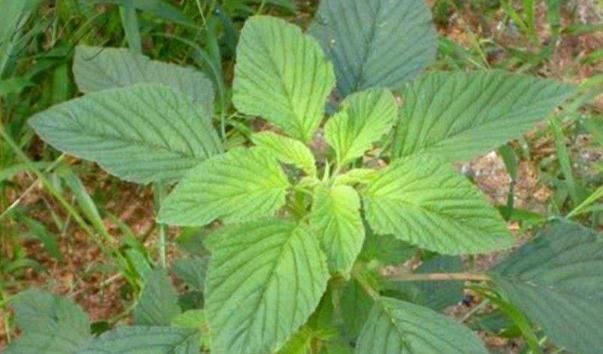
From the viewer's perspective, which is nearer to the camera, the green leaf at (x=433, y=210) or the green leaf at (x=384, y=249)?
the green leaf at (x=433, y=210)

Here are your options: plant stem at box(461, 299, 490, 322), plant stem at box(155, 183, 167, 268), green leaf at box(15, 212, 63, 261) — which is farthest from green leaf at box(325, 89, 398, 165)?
green leaf at box(15, 212, 63, 261)

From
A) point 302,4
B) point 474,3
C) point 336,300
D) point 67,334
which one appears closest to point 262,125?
point 302,4

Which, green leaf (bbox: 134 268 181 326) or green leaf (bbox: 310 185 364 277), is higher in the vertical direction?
green leaf (bbox: 310 185 364 277)

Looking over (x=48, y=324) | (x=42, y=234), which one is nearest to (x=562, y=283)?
(x=48, y=324)

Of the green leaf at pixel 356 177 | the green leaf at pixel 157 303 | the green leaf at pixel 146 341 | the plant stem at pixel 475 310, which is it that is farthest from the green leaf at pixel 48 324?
the plant stem at pixel 475 310

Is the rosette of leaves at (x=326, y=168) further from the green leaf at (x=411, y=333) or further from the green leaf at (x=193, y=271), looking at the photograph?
the green leaf at (x=193, y=271)

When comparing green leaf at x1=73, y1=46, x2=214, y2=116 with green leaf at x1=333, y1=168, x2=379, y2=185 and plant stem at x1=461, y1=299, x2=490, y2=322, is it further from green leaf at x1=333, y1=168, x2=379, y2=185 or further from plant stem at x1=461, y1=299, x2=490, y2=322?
plant stem at x1=461, y1=299, x2=490, y2=322

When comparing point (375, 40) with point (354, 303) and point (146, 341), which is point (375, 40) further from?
point (146, 341)

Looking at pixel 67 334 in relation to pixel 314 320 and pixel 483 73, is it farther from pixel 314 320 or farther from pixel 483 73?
pixel 483 73

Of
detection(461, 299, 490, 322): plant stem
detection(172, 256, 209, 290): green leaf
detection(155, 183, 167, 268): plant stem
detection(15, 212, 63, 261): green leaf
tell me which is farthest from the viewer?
detection(15, 212, 63, 261): green leaf
